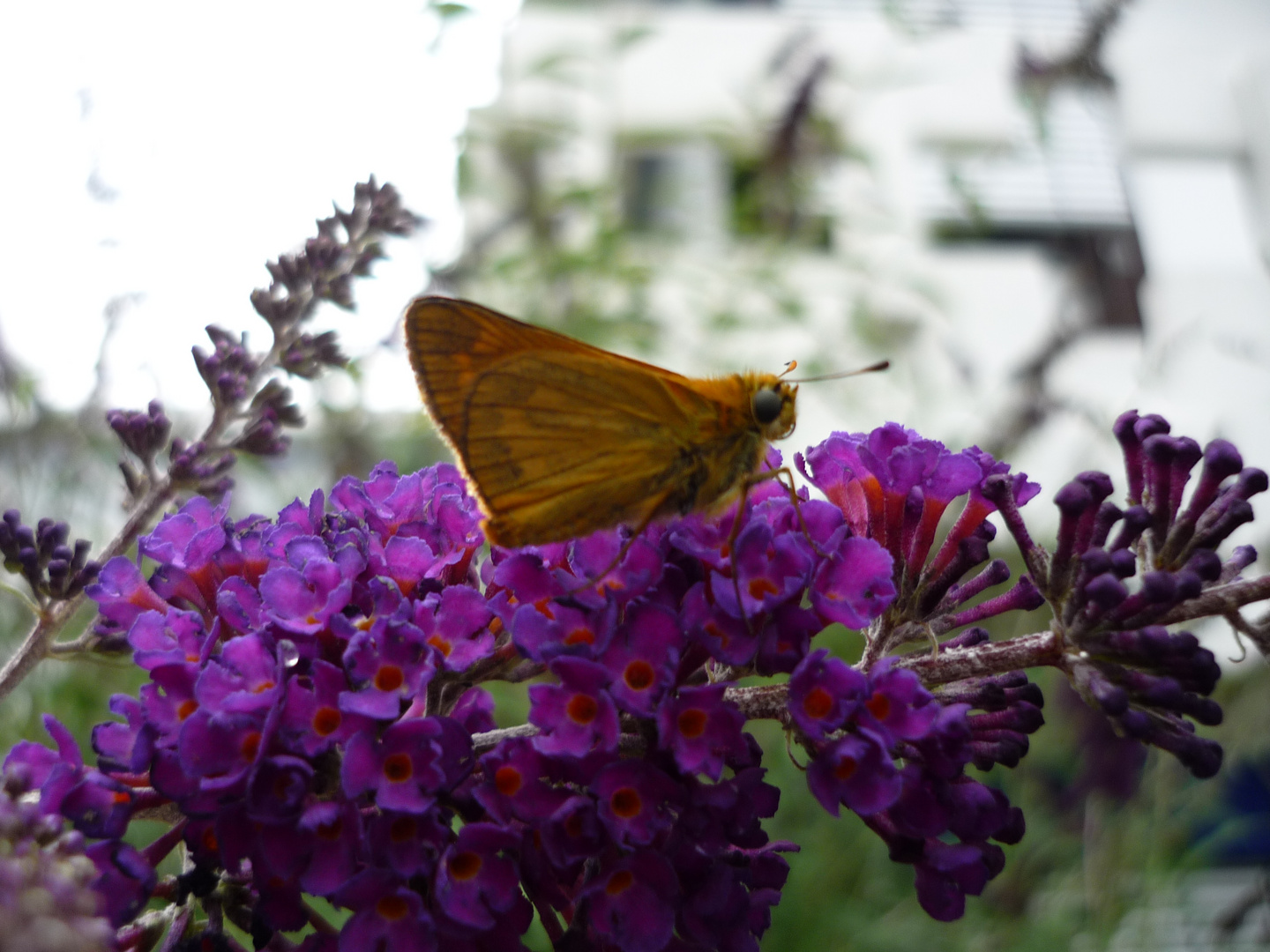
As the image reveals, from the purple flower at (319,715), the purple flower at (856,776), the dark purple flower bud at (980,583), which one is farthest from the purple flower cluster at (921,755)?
the purple flower at (319,715)

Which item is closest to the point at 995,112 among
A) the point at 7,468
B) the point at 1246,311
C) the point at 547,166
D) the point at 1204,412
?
the point at 1246,311

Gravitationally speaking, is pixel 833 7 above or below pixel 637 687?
below

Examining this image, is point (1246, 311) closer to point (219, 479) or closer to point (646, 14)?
point (646, 14)

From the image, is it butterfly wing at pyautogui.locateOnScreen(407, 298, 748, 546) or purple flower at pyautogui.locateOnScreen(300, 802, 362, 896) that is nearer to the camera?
purple flower at pyautogui.locateOnScreen(300, 802, 362, 896)

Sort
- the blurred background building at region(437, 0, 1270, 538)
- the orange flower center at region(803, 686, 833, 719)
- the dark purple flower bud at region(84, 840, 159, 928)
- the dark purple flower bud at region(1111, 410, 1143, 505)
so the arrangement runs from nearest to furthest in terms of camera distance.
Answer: the dark purple flower bud at region(84, 840, 159, 928), the orange flower center at region(803, 686, 833, 719), the dark purple flower bud at region(1111, 410, 1143, 505), the blurred background building at region(437, 0, 1270, 538)

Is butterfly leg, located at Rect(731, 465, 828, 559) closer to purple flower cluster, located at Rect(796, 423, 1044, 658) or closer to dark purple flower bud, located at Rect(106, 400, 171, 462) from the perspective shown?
purple flower cluster, located at Rect(796, 423, 1044, 658)

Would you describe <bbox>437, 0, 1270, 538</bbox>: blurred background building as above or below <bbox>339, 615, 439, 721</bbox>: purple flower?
below

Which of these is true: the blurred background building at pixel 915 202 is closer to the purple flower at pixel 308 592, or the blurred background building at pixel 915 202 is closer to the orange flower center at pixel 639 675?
the purple flower at pixel 308 592

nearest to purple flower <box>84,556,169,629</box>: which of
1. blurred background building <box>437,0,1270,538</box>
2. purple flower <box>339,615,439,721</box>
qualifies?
purple flower <box>339,615,439,721</box>

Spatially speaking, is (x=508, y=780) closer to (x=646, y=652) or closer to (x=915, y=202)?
(x=646, y=652)
